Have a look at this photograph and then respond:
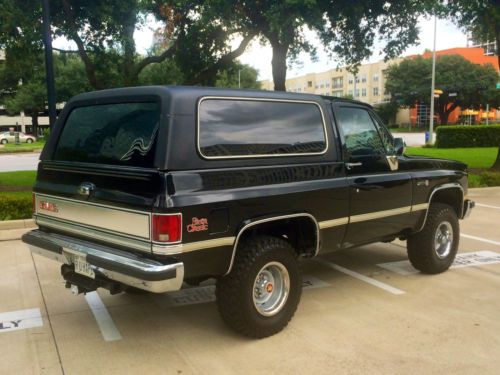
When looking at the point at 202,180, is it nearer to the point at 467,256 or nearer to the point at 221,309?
the point at 221,309

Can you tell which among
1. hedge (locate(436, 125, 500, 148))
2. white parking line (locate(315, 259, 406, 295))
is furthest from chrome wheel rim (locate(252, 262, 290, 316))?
hedge (locate(436, 125, 500, 148))

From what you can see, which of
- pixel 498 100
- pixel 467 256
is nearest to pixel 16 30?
pixel 467 256

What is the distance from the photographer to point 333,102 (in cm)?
488

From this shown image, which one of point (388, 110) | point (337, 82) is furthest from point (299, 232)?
point (337, 82)

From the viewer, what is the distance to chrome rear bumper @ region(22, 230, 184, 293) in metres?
3.43

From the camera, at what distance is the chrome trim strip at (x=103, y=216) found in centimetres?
358

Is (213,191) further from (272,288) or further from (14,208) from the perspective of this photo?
(14,208)

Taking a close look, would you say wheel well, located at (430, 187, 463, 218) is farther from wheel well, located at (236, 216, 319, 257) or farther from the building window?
the building window

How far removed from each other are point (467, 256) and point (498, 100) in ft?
233

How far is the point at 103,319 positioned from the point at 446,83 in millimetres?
73782

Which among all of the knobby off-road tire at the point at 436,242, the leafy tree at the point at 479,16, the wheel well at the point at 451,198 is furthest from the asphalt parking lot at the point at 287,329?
the leafy tree at the point at 479,16

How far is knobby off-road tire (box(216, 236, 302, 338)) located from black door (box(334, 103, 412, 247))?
0.86 meters

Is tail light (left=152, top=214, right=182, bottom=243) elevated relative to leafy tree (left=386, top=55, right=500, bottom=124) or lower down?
lower down

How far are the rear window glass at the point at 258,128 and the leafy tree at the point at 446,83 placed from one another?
7077 cm
